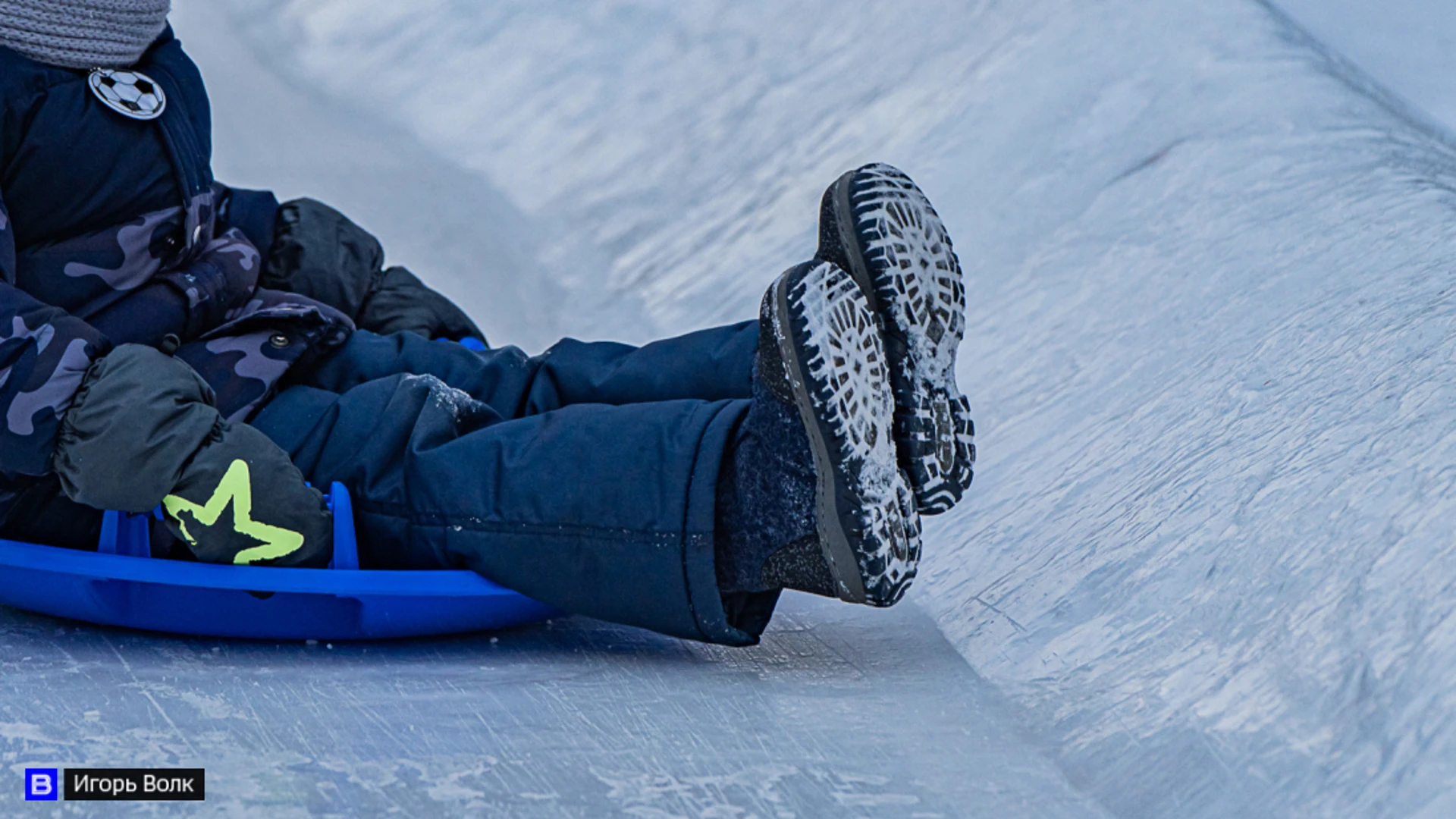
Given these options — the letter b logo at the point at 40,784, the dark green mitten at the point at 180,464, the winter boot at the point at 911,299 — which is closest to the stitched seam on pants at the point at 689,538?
the winter boot at the point at 911,299

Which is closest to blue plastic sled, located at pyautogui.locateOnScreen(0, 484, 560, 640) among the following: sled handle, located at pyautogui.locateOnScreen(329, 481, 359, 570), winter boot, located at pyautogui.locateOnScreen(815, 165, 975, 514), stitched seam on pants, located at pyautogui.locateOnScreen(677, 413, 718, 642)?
sled handle, located at pyautogui.locateOnScreen(329, 481, 359, 570)

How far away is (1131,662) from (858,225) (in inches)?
11.4

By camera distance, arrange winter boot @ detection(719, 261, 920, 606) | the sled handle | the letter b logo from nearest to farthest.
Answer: the letter b logo → winter boot @ detection(719, 261, 920, 606) → the sled handle

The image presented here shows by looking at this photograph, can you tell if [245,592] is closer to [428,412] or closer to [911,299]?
[428,412]

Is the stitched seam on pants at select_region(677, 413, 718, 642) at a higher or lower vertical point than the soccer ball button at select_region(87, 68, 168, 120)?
lower

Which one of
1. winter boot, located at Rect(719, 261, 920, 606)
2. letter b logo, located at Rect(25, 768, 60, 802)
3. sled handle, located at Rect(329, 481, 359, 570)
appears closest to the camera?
letter b logo, located at Rect(25, 768, 60, 802)

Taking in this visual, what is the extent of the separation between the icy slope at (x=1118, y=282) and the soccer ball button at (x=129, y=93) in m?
0.66

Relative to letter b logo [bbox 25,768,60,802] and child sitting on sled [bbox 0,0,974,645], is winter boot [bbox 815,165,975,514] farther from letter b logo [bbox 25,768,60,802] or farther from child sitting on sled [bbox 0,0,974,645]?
letter b logo [bbox 25,768,60,802]

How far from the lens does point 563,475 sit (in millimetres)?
794

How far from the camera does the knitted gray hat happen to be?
85 centimetres

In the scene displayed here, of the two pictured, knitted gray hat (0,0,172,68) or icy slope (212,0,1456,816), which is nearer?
icy slope (212,0,1456,816)

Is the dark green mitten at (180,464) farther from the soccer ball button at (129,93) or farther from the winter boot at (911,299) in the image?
the winter boot at (911,299)

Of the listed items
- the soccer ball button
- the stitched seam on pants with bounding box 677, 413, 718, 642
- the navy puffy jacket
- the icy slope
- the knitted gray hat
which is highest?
the knitted gray hat

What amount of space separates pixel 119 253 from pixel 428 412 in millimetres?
244
